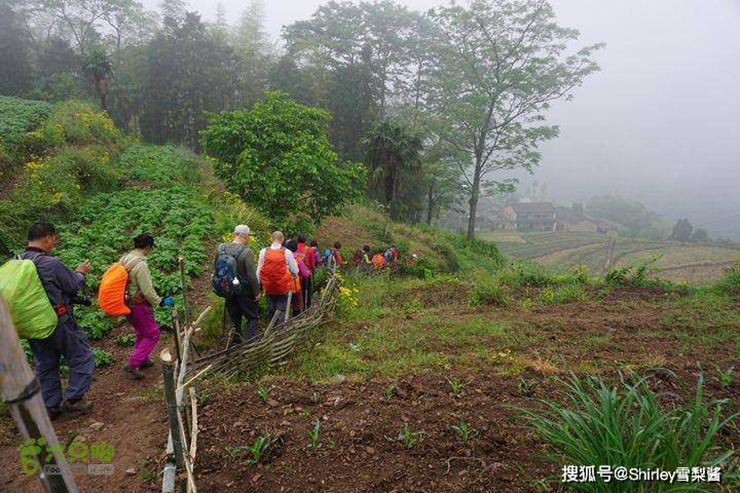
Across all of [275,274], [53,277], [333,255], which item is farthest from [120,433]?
[333,255]

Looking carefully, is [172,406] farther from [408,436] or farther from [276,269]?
[276,269]

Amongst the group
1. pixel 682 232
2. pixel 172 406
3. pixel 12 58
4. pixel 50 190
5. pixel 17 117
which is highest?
pixel 12 58

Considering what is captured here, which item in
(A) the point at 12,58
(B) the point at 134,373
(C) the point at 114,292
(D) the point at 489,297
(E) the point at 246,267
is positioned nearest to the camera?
(C) the point at 114,292

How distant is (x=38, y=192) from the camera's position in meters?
8.57

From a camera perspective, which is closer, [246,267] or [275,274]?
[246,267]

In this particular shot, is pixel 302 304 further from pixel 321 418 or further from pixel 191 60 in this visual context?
pixel 191 60

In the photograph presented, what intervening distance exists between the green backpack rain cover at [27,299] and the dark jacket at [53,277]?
11cm

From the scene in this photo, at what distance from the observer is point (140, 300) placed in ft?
14.5

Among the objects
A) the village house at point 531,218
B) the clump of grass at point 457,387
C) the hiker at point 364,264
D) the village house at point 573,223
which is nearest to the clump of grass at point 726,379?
the clump of grass at point 457,387

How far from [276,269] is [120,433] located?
103 inches

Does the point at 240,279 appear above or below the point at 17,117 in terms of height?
below

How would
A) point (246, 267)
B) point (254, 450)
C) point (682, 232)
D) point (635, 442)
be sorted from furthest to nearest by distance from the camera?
1. point (682, 232)
2. point (246, 267)
3. point (254, 450)
4. point (635, 442)

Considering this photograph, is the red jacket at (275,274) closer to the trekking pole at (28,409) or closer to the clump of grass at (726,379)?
the trekking pole at (28,409)

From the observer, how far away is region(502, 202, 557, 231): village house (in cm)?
6956
